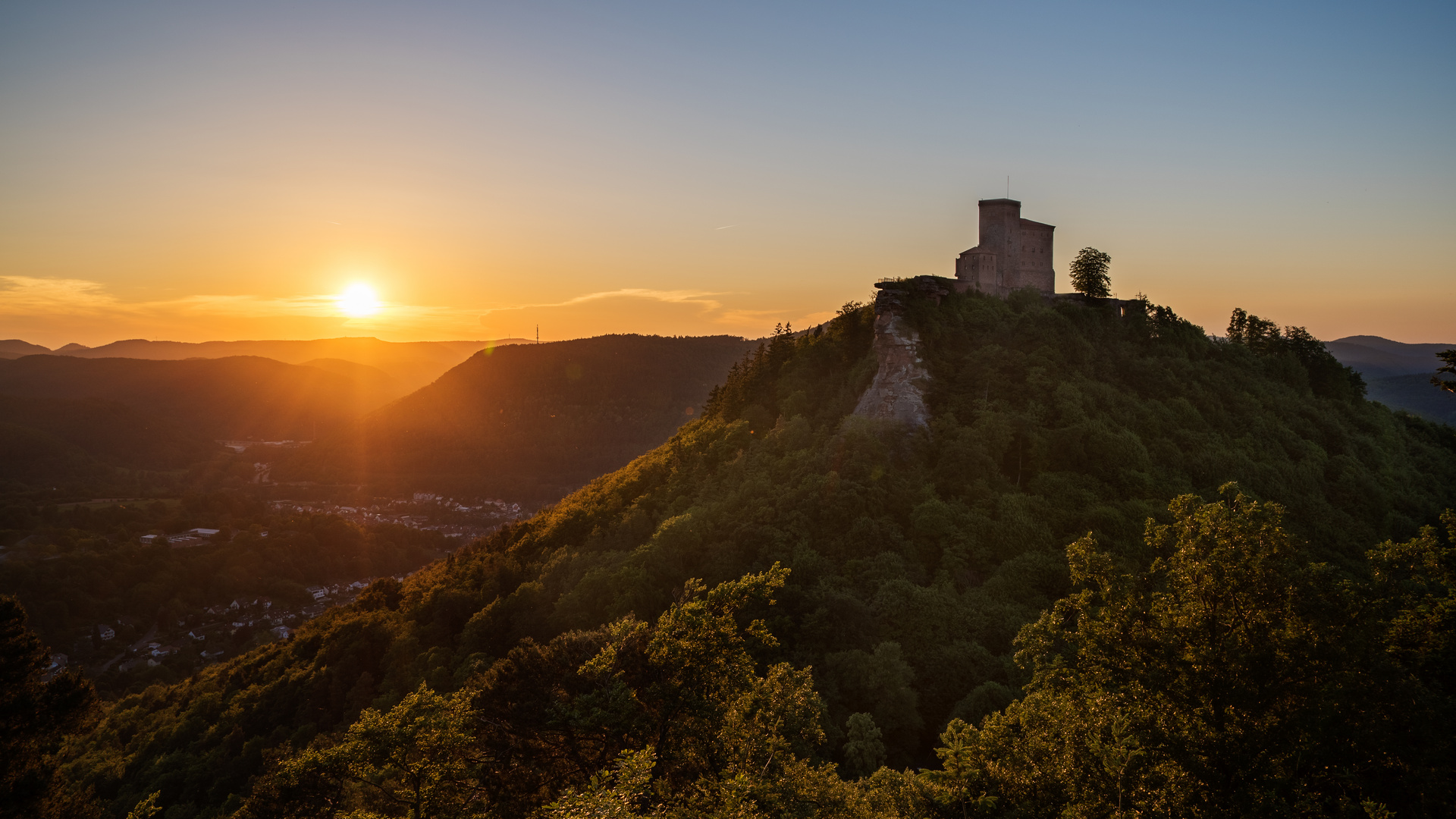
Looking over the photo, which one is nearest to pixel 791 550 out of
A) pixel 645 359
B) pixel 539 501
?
pixel 539 501

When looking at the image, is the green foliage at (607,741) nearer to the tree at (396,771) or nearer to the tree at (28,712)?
the tree at (396,771)

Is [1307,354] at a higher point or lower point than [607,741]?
higher

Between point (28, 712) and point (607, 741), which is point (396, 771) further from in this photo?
point (28, 712)

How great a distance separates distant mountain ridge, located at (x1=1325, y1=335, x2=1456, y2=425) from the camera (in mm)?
109188

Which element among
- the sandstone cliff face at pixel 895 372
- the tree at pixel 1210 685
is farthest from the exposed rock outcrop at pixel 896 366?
the tree at pixel 1210 685

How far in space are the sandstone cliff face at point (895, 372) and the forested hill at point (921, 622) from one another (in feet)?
7.28

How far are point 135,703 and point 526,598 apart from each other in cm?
4389

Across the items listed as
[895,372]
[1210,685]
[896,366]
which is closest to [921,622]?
[895,372]

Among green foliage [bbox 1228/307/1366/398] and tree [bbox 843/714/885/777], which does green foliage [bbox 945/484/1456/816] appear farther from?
green foliage [bbox 1228/307/1366/398]

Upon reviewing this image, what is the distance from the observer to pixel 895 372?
155 feet

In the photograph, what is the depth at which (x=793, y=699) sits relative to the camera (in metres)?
17.4

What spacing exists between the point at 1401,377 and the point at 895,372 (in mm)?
146658

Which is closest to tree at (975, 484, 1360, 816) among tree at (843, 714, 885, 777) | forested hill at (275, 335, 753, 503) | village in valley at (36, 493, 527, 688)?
Result: tree at (843, 714, 885, 777)

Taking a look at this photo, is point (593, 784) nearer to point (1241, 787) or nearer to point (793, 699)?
point (793, 699)
